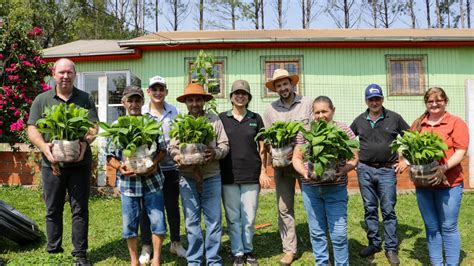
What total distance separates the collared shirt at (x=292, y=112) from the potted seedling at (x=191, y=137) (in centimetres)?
102

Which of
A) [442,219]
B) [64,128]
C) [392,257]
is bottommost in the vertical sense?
[392,257]

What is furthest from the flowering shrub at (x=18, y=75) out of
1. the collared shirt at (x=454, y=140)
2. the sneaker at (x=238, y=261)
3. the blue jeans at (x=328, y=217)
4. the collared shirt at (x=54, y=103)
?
the collared shirt at (x=454, y=140)

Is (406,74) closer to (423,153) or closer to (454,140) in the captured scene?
(454,140)

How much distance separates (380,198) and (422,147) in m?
1.19

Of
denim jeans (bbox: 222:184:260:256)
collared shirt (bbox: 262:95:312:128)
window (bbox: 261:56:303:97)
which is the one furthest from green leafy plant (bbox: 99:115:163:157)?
window (bbox: 261:56:303:97)

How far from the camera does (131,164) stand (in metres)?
3.72

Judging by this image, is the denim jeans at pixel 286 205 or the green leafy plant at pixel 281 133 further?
the denim jeans at pixel 286 205

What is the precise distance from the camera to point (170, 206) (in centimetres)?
467

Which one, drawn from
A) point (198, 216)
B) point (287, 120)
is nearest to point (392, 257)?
point (287, 120)

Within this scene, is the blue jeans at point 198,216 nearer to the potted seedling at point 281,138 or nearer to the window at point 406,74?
the potted seedling at point 281,138

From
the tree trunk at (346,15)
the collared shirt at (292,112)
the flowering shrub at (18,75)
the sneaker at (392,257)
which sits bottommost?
the sneaker at (392,257)

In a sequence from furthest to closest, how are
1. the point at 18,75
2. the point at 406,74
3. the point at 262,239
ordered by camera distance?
the point at 406,74 → the point at 18,75 → the point at 262,239

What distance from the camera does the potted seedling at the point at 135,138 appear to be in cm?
367

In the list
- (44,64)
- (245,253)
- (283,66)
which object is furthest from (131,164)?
(283,66)
